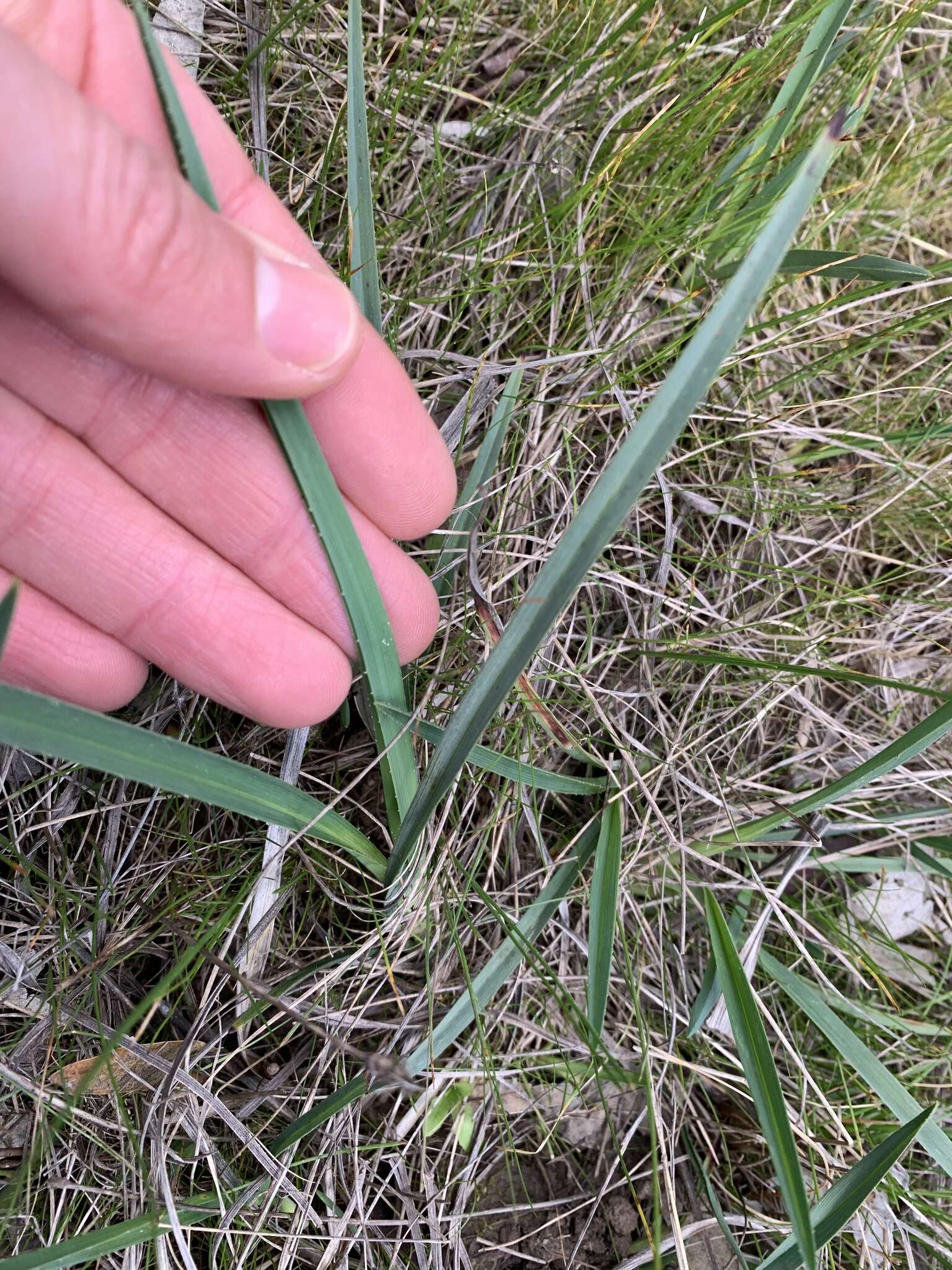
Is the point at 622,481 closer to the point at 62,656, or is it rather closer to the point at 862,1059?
the point at 62,656

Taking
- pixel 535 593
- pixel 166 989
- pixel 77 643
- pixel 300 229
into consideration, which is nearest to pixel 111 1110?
pixel 166 989

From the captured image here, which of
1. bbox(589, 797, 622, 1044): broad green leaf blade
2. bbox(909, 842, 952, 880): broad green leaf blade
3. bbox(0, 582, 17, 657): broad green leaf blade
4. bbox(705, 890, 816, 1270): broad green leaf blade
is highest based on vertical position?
bbox(0, 582, 17, 657): broad green leaf blade

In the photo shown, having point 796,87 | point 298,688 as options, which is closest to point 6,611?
point 298,688

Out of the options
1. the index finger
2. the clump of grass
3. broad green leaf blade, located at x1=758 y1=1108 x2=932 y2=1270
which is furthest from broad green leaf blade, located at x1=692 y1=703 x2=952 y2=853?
the index finger

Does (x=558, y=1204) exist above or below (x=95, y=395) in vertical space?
below

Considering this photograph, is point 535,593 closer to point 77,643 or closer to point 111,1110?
point 77,643

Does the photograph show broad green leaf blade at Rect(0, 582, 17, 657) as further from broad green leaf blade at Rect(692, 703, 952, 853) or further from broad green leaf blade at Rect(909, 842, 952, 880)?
broad green leaf blade at Rect(909, 842, 952, 880)
